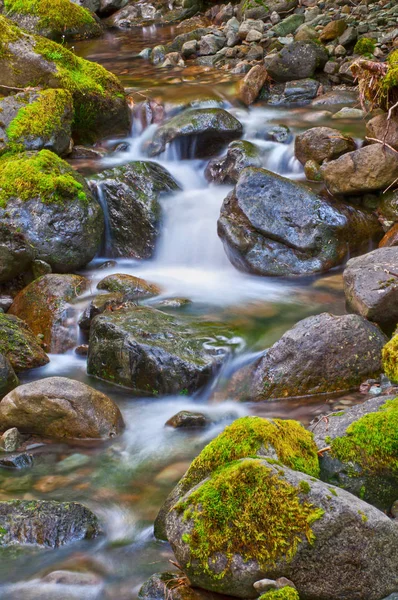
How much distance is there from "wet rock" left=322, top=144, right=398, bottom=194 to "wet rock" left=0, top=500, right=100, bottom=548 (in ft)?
17.8

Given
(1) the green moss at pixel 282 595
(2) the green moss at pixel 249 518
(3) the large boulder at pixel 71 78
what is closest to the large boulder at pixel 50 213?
(3) the large boulder at pixel 71 78

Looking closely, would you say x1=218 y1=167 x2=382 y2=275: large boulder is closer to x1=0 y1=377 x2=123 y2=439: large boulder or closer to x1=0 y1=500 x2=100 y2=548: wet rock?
x1=0 y1=377 x2=123 y2=439: large boulder

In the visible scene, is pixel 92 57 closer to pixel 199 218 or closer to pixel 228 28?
pixel 228 28

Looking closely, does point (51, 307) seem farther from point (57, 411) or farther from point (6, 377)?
point (57, 411)

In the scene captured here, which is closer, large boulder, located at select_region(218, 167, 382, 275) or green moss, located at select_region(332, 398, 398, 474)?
green moss, located at select_region(332, 398, 398, 474)

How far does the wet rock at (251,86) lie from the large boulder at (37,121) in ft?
11.6

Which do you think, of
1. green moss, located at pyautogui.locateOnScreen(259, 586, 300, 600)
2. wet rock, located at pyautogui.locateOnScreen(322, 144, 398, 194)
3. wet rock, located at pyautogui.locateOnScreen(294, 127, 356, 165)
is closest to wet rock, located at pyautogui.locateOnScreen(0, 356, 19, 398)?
green moss, located at pyautogui.locateOnScreen(259, 586, 300, 600)

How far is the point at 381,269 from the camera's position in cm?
605

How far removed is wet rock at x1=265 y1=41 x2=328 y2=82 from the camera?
1264 centimetres

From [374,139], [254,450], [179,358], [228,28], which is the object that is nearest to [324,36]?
[228,28]

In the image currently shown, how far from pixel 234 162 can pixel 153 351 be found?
4.56 metres

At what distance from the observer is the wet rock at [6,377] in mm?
5812

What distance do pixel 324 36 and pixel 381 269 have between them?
938 cm

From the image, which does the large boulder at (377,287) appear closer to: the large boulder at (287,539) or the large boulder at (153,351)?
the large boulder at (153,351)
